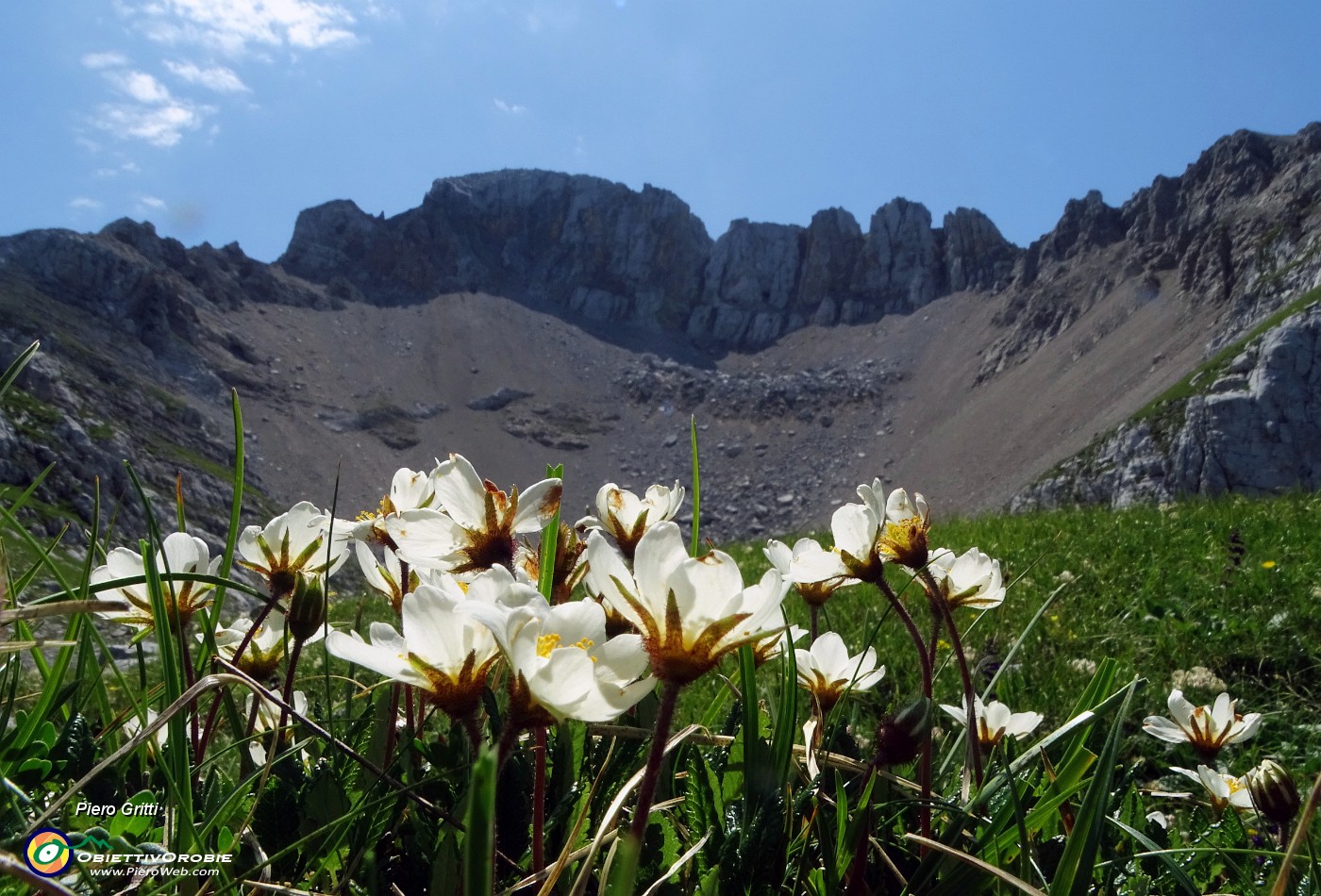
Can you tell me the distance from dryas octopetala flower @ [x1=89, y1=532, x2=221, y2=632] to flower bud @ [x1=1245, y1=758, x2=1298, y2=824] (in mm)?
2377

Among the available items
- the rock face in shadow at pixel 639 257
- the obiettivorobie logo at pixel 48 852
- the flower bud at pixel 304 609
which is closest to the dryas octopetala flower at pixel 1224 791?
the flower bud at pixel 304 609

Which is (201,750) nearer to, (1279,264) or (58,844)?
(58,844)

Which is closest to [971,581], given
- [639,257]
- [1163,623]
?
[1163,623]

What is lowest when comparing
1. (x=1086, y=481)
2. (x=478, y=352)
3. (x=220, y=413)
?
(x=1086, y=481)

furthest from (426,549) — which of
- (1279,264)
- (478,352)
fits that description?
(478,352)

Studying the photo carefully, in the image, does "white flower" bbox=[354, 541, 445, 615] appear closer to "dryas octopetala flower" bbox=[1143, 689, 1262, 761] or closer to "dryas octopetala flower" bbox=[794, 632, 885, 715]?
"dryas octopetala flower" bbox=[794, 632, 885, 715]

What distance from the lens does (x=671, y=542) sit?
3.75ft

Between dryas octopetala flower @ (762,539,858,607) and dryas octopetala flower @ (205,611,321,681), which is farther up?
dryas octopetala flower @ (762,539,858,607)

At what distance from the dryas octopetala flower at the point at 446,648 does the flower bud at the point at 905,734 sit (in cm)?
74

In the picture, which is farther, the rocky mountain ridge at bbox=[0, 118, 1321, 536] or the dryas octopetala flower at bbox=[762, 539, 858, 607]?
the rocky mountain ridge at bbox=[0, 118, 1321, 536]

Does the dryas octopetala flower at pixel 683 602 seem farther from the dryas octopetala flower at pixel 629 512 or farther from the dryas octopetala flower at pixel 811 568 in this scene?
the dryas octopetala flower at pixel 629 512

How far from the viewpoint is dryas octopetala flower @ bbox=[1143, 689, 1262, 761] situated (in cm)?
216

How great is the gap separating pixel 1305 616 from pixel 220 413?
95389 millimetres

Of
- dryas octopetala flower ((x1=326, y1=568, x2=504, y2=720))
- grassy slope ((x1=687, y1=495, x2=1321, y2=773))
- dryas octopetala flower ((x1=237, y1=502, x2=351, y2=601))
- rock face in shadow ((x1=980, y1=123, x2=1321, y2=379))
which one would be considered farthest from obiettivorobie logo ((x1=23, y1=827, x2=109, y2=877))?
rock face in shadow ((x1=980, y1=123, x2=1321, y2=379))
